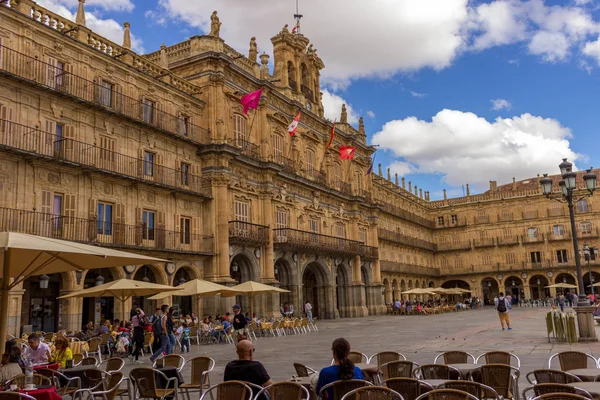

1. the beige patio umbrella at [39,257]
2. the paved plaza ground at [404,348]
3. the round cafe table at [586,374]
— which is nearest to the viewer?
the round cafe table at [586,374]

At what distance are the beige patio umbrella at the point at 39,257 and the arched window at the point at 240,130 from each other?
20141 millimetres

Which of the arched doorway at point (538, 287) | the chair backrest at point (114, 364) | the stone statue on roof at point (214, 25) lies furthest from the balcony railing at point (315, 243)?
the arched doorway at point (538, 287)

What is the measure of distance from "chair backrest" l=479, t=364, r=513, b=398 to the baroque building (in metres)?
15.7

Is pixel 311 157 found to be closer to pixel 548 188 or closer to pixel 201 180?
pixel 201 180

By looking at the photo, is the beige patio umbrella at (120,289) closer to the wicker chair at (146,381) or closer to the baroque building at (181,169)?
the baroque building at (181,169)

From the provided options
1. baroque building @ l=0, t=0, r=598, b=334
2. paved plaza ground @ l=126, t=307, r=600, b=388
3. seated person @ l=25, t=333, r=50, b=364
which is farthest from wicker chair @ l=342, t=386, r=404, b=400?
baroque building @ l=0, t=0, r=598, b=334

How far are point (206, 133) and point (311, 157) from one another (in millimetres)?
11457

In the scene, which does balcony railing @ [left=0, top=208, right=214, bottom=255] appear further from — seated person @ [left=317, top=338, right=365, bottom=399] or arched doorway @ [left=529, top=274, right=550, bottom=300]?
arched doorway @ [left=529, top=274, right=550, bottom=300]

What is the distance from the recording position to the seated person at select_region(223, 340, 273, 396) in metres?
6.60

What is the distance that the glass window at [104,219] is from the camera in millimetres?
21750

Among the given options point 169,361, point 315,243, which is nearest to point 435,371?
point 169,361

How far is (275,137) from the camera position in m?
33.4

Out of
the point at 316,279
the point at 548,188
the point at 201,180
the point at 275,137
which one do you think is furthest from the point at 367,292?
the point at 548,188

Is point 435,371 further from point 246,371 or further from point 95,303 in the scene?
point 95,303
